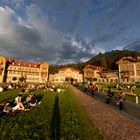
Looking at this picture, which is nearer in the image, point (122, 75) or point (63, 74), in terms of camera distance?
point (122, 75)

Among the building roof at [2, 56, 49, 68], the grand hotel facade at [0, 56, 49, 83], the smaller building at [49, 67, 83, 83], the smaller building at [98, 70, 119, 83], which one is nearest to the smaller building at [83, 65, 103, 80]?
the smaller building at [98, 70, 119, 83]

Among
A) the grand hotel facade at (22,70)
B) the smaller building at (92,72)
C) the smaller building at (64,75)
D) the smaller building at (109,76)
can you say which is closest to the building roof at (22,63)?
the grand hotel facade at (22,70)

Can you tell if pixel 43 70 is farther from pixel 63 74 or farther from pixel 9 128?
pixel 9 128

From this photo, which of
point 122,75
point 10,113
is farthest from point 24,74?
point 10,113

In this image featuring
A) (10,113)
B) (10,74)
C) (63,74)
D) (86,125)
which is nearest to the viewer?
(86,125)

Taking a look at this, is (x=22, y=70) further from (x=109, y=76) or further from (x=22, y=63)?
(x=109, y=76)

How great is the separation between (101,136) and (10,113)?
6301mm

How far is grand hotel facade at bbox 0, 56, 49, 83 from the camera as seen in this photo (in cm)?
8189

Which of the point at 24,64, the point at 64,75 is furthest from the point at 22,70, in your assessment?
the point at 64,75

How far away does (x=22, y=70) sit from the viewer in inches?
3516

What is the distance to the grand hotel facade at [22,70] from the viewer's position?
81.9 meters

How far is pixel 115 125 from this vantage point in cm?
855

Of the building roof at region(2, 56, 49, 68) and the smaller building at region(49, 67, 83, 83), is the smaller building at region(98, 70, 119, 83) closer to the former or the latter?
the smaller building at region(49, 67, 83, 83)

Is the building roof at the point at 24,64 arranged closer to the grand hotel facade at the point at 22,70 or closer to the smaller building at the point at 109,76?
the grand hotel facade at the point at 22,70
